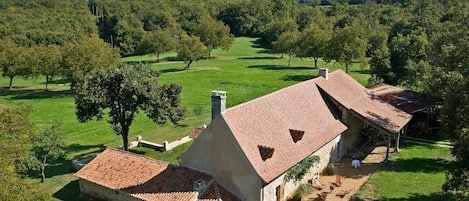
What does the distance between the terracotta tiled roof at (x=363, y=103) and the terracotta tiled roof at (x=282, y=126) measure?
2025 millimetres

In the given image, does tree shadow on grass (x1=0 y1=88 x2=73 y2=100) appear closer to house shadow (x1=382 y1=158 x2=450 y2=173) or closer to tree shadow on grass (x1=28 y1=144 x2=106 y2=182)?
tree shadow on grass (x1=28 y1=144 x2=106 y2=182)

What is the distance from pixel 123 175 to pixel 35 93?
4685cm

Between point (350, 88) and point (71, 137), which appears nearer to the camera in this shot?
point (350, 88)

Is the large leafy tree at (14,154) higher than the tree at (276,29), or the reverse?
the tree at (276,29)

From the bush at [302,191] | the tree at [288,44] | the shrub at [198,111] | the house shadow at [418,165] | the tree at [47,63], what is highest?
the tree at [288,44]

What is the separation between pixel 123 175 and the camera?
26.3 metres

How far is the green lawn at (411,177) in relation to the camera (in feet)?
89.9

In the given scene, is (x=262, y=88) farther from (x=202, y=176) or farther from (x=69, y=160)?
(x=202, y=176)

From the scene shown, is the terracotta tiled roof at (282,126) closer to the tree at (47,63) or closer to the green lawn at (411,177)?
the green lawn at (411,177)

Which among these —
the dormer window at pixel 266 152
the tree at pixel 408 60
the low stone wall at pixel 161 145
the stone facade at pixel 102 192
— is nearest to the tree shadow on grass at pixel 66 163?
the low stone wall at pixel 161 145

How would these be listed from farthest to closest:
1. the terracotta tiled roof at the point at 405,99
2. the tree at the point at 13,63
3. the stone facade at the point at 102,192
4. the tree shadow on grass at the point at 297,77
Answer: the tree shadow on grass at the point at 297,77, the tree at the point at 13,63, the terracotta tiled roof at the point at 405,99, the stone facade at the point at 102,192

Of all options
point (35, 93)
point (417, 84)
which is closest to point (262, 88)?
point (417, 84)

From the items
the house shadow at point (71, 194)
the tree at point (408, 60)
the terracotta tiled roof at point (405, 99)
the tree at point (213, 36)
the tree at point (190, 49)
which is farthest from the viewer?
the tree at point (213, 36)

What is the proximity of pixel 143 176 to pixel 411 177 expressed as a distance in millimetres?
18562
